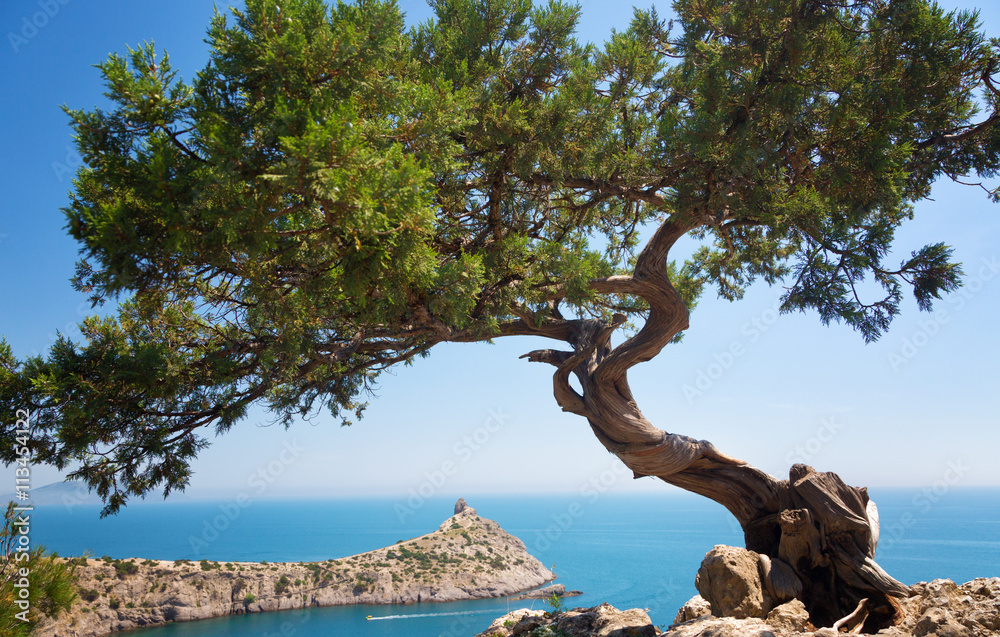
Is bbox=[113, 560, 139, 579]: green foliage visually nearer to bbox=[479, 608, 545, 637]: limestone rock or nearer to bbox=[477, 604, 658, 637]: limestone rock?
bbox=[479, 608, 545, 637]: limestone rock

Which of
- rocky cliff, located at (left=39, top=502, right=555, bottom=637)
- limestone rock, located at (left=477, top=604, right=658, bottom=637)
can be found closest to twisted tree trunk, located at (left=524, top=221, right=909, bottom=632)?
limestone rock, located at (left=477, top=604, right=658, bottom=637)

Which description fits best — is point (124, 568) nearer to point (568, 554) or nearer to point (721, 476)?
point (721, 476)

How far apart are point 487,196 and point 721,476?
3.39 meters

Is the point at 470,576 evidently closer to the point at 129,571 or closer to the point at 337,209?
the point at 129,571

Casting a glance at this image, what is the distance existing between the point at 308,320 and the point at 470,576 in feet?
116

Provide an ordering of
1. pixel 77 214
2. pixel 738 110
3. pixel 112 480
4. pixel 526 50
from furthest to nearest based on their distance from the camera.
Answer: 1. pixel 526 50
2. pixel 112 480
3. pixel 738 110
4. pixel 77 214

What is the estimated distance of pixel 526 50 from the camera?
4133 mm

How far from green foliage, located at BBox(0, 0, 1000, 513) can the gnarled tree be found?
17 millimetres

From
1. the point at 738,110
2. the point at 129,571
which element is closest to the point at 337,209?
the point at 738,110

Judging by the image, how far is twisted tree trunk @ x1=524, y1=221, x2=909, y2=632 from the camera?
13.3 feet

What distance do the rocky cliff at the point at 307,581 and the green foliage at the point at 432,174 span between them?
2763 cm

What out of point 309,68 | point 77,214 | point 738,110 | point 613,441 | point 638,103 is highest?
point 638,103

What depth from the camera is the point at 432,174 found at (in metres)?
2.29

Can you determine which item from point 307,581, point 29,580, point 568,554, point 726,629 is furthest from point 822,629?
point 568,554
